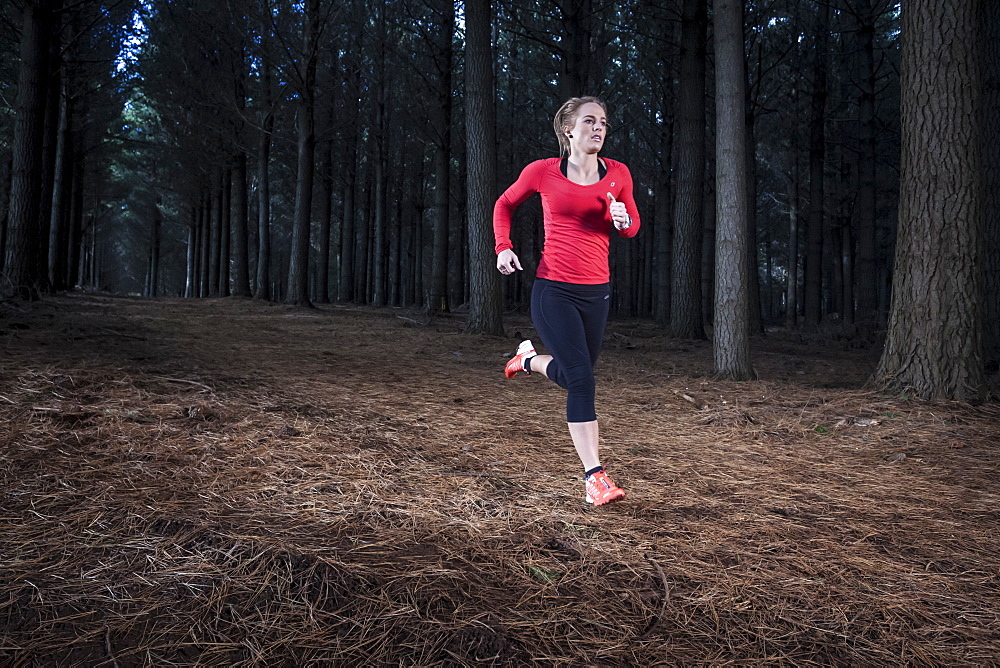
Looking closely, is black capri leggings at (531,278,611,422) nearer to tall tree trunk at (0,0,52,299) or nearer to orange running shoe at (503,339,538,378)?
orange running shoe at (503,339,538,378)

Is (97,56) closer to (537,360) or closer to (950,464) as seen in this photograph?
(537,360)

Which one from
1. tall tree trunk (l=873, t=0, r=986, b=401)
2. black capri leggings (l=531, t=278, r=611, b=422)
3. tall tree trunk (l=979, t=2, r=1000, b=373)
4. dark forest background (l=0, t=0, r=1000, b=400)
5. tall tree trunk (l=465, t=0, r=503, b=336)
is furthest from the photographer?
tall tree trunk (l=465, t=0, r=503, b=336)

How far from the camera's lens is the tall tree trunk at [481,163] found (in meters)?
9.64

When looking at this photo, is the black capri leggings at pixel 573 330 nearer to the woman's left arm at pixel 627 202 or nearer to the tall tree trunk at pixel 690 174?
the woman's left arm at pixel 627 202

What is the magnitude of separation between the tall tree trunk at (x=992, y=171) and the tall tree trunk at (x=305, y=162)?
12.1 metres

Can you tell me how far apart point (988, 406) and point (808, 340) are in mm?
8182

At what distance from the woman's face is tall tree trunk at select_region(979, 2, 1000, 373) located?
22.3 feet

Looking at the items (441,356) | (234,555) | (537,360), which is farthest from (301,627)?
(441,356)

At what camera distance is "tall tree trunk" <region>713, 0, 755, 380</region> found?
6293mm

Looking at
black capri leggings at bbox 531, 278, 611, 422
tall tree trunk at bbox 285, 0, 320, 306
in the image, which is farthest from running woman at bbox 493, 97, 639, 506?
tall tree trunk at bbox 285, 0, 320, 306

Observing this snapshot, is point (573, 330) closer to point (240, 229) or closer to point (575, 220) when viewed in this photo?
point (575, 220)

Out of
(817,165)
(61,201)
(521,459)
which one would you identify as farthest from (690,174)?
(61,201)

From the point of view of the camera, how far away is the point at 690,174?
10859 millimetres

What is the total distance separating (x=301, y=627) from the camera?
1.71 m
